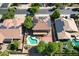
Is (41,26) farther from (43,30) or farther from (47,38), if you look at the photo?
(47,38)

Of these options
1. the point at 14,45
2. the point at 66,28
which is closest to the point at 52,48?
the point at 14,45

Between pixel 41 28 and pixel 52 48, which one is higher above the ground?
pixel 41 28

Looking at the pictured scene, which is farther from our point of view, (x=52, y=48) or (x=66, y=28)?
(x=66, y=28)

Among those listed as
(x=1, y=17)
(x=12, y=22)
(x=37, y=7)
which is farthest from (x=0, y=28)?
(x=37, y=7)

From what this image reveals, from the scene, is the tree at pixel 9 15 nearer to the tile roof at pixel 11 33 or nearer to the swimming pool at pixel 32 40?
the tile roof at pixel 11 33

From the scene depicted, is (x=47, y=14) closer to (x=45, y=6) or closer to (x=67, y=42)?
(x=45, y=6)

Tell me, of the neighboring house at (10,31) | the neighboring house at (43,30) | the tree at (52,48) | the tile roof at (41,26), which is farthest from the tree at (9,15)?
the tree at (52,48)
